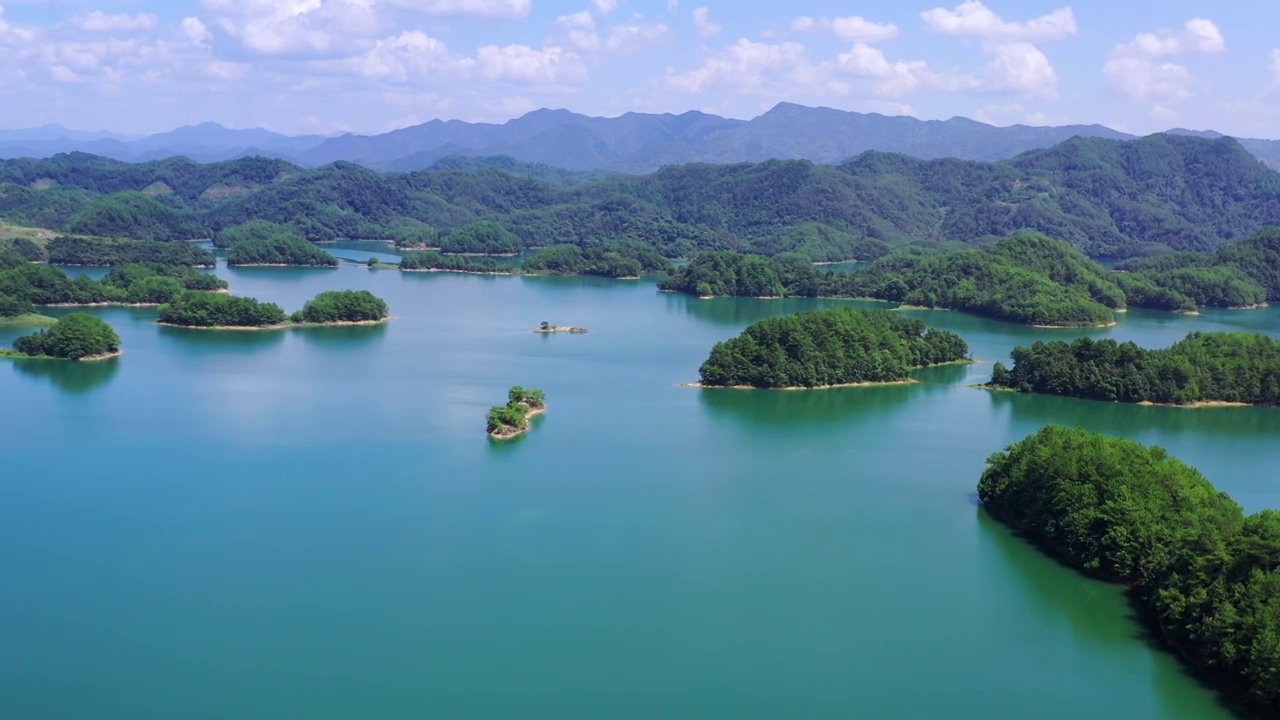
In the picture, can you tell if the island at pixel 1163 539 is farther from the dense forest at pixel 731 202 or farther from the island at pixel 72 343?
the dense forest at pixel 731 202

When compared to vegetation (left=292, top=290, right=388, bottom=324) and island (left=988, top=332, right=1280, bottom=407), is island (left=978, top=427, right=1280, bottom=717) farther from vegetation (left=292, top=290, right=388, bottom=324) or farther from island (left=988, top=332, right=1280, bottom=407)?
vegetation (left=292, top=290, right=388, bottom=324)

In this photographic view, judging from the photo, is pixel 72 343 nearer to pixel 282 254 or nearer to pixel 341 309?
pixel 341 309

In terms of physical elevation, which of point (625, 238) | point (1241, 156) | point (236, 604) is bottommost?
point (236, 604)

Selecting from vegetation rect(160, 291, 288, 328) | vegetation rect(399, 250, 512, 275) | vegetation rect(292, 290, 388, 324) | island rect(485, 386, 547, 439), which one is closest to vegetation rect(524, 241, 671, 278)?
vegetation rect(399, 250, 512, 275)

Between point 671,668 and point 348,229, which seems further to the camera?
point 348,229

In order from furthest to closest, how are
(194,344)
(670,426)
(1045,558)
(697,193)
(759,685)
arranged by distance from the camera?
1. (697,193)
2. (194,344)
3. (670,426)
4. (1045,558)
5. (759,685)

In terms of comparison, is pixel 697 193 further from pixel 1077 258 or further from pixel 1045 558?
pixel 1045 558

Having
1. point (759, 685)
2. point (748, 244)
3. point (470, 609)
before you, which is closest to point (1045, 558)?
point (759, 685)
